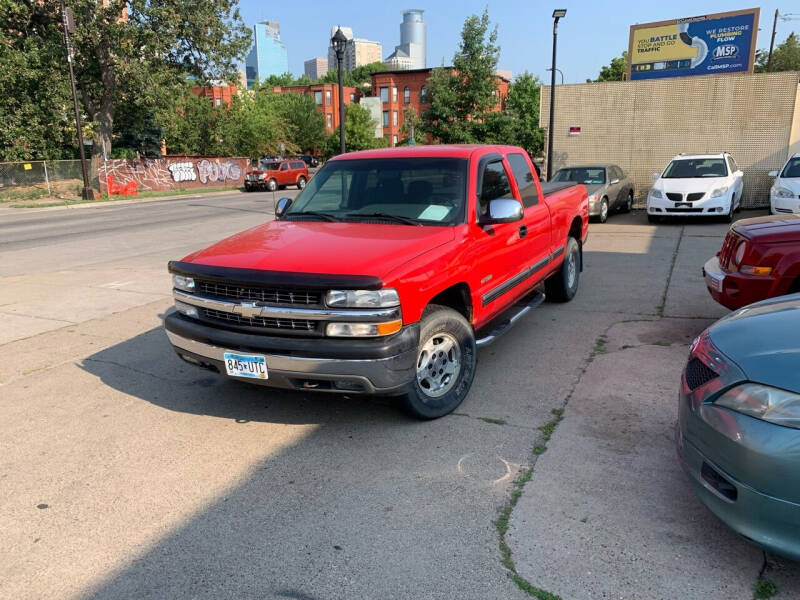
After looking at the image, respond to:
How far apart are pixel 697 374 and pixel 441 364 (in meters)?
1.79

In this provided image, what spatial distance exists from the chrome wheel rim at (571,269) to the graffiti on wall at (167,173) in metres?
31.0

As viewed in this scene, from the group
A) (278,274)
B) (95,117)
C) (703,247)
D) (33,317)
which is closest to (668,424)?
(278,274)

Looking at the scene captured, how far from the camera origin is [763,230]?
17.1 ft

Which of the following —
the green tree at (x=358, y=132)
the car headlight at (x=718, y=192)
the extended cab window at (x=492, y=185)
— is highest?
the green tree at (x=358, y=132)

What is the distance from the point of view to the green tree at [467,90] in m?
25.1

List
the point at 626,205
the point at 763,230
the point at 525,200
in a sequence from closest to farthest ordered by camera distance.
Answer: the point at 763,230
the point at 525,200
the point at 626,205

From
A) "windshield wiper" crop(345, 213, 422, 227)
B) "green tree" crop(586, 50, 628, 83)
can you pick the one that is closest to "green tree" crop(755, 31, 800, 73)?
"green tree" crop(586, 50, 628, 83)

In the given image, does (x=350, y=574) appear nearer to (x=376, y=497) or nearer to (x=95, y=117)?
(x=376, y=497)

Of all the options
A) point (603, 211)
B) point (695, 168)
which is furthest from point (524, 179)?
point (695, 168)

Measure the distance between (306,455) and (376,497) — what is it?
26.9 inches

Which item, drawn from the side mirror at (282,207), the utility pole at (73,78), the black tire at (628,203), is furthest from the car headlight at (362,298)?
the utility pole at (73,78)

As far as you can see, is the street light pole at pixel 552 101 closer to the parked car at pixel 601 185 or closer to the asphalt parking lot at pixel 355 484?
the parked car at pixel 601 185

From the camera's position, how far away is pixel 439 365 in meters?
4.27

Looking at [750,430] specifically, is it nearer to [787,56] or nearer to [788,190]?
[788,190]
